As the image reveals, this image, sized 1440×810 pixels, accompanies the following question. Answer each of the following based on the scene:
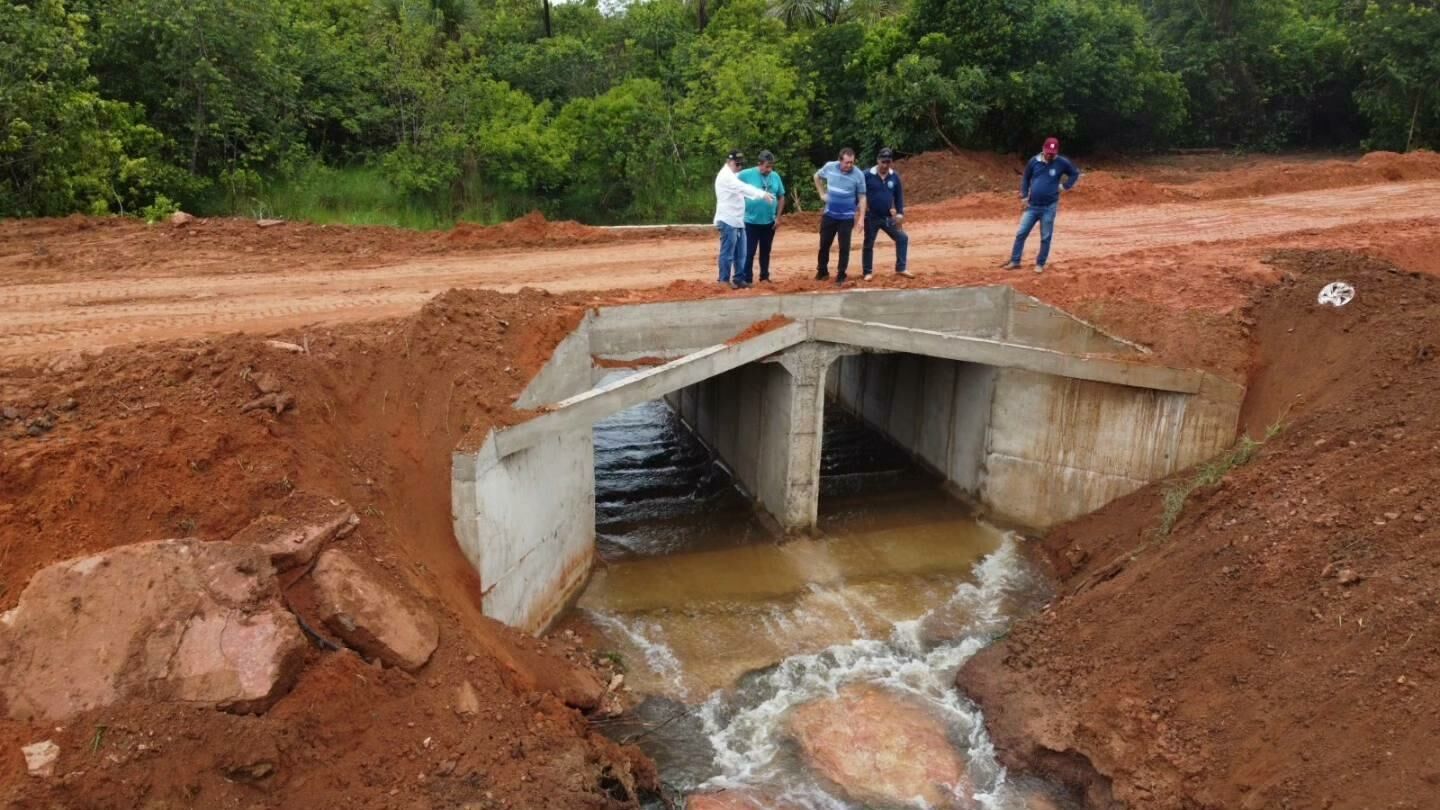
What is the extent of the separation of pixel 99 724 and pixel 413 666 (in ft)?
7.06

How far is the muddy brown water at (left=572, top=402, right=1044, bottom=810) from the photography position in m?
9.21

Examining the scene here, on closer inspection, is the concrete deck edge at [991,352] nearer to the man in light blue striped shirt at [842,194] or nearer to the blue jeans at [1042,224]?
the man in light blue striped shirt at [842,194]

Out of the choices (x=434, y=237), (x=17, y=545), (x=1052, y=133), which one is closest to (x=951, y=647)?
Answer: (x=17, y=545)

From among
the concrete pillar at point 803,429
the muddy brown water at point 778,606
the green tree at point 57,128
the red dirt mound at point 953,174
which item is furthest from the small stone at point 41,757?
the red dirt mound at point 953,174

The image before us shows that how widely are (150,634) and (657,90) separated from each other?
764 inches

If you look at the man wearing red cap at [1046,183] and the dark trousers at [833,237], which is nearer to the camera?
the dark trousers at [833,237]

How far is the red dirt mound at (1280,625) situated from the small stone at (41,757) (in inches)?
→ 294

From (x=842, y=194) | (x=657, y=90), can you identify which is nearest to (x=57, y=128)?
(x=842, y=194)

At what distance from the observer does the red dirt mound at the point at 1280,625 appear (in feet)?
23.9

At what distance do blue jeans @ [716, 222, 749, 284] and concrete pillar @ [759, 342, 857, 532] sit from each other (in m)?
1.38

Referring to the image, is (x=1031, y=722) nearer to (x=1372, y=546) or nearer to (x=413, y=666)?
(x=1372, y=546)

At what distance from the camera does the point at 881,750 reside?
9.11m

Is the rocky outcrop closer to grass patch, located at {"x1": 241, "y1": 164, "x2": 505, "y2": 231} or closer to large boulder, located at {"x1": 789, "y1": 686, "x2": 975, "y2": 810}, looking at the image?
large boulder, located at {"x1": 789, "y1": 686, "x2": 975, "y2": 810}

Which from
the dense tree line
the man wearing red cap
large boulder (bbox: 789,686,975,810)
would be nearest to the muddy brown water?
large boulder (bbox: 789,686,975,810)
